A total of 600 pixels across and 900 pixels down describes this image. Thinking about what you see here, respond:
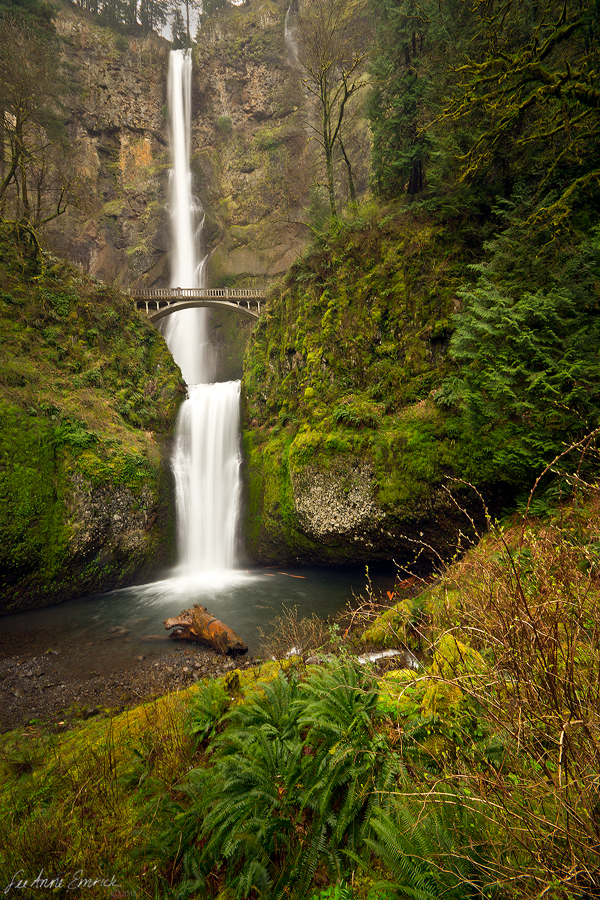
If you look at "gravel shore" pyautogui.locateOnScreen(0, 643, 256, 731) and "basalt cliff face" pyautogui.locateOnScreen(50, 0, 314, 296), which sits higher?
"basalt cliff face" pyautogui.locateOnScreen(50, 0, 314, 296)

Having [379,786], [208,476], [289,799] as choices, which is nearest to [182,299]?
[208,476]

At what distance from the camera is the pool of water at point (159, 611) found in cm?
759

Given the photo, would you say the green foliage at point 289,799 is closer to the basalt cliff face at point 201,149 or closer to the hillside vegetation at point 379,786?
the hillside vegetation at point 379,786

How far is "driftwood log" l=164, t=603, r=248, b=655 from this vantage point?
7219 mm

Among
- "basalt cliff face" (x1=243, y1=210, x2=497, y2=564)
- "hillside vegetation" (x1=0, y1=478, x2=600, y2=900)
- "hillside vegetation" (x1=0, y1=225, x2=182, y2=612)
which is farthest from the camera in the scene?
"hillside vegetation" (x1=0, y1=225, x2=182, y2=612)

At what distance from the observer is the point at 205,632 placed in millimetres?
7621

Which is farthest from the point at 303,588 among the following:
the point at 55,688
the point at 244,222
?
the point at 244,222

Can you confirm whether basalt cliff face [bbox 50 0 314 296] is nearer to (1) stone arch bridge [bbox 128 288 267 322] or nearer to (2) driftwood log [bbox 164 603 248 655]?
(1) stone arch bridge [bbox 128 288 267 322]

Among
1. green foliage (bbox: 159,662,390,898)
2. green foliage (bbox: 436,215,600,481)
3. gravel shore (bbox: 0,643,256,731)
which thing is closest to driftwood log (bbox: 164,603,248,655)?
gravel shore (bbox: 0,643,256,731)

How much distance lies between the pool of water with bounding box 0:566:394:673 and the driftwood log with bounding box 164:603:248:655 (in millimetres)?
285

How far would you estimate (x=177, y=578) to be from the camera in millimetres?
11984

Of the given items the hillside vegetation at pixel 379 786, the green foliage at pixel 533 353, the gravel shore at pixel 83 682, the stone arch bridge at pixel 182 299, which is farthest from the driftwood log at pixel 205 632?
the stone arch bridge at pixel 182 299

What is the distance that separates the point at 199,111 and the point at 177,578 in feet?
133

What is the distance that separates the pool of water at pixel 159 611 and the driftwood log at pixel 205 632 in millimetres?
285
